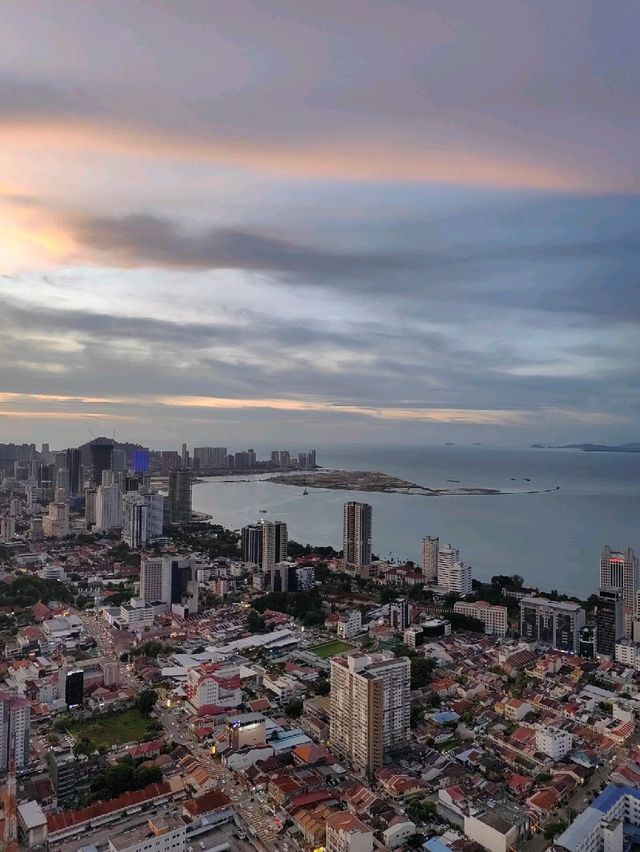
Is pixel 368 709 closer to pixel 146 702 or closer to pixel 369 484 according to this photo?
pixel 146 702

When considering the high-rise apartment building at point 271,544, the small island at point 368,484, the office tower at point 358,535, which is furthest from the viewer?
the small island at point 368,484

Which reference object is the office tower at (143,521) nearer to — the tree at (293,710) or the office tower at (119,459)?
the tree at (293,710)

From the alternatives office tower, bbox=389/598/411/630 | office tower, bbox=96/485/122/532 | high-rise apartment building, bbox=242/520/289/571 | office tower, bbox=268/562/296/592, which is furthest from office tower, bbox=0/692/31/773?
office tower, bbox=96/485/122/532

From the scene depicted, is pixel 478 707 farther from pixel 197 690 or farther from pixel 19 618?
pixel 19 618

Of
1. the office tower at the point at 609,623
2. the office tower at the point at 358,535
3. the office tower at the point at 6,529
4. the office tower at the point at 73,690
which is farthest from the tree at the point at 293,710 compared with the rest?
the office tower at the point at 6,529

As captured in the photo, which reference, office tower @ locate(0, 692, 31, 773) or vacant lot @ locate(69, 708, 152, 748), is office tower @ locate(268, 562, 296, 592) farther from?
office tower @ locate(0, 692, 31, 773)

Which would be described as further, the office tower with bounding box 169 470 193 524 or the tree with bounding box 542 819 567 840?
the office tower with bounding box 169 470 193 524

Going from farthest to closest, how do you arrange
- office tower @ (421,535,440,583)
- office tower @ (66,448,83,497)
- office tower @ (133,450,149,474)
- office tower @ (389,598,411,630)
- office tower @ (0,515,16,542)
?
office tower @ (133,450,149,474) < office tower @ (66,448,83,497) < office tower @ (0,515,16,542) < office tower @ (421,535,440,583) < office tower @ (389,598,411,630)
